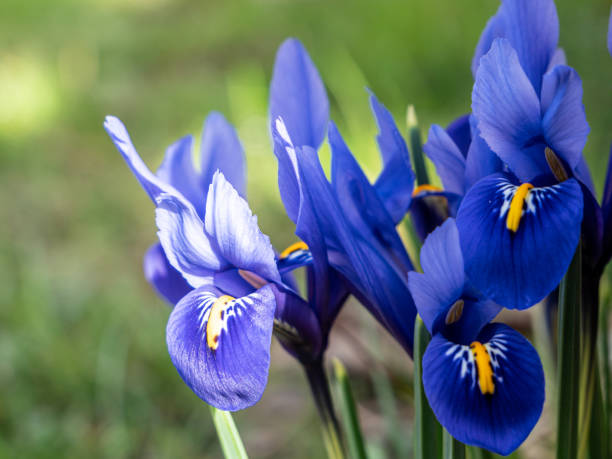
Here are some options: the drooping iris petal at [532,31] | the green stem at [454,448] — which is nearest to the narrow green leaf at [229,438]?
the green stem at [454,448]

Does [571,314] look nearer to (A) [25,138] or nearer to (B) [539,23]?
(B) [539,23]

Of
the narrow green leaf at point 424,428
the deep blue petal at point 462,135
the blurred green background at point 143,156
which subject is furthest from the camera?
the blurred green background at point 143,156

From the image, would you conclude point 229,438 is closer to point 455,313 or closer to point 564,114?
point 455,313

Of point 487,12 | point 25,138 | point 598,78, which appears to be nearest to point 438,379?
point 598,78

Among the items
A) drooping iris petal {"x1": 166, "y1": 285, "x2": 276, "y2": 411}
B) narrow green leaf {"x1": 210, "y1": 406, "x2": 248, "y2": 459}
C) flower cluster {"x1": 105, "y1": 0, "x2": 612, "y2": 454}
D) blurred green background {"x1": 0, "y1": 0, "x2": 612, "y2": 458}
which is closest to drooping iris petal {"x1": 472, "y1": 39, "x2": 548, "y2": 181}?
flower cluster {"x1": 105, "y1": 0, "x2": 612, "y2": 454}

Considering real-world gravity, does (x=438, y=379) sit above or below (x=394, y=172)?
below

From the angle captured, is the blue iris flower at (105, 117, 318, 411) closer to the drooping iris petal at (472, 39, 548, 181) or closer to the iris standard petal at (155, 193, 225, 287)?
the iris standard petal at (155, 193, 225, 287)

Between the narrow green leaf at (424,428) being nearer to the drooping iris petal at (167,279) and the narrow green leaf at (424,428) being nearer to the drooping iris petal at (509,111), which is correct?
the drooping iris petal at (509,111)

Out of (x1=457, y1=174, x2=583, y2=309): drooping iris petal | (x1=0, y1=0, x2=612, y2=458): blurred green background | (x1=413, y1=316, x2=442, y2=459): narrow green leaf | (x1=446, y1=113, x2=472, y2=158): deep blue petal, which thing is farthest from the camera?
(x1=0, y1=0, x2=612, y2=458): blurred green background
